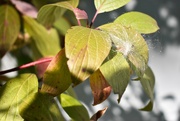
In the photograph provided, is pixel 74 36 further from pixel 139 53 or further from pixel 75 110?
pixel 75 110

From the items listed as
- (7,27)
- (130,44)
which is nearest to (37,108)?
(130,44)

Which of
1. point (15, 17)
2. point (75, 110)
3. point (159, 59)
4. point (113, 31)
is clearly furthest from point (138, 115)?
point (113, 31)

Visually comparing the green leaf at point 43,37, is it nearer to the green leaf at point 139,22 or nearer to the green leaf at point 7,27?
the green leaf at point 7,27

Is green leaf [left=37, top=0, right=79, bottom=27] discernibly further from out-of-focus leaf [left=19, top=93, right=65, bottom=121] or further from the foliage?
out-of-focus leaf [left=19, top=93, right=65, bottom=121]

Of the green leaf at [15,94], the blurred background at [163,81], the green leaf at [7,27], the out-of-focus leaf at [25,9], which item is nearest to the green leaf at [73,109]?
the green leaf at [15,94]

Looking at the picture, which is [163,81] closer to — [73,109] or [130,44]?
[73,109]

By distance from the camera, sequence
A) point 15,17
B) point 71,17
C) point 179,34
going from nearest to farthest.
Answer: point 15,17, point 71,17, point 179,34

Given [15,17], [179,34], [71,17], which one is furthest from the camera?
[179,34]
